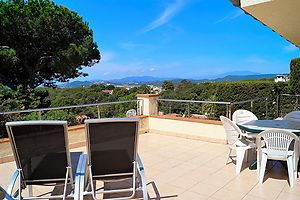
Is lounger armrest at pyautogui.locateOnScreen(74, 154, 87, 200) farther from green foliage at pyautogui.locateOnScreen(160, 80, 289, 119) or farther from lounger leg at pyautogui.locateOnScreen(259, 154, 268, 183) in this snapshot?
green foliage at pyautogui.locateOnScreen(160, 80, 289, 119)

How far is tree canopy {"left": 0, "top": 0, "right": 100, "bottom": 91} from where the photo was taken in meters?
11.0

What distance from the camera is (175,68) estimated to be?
34625 mm

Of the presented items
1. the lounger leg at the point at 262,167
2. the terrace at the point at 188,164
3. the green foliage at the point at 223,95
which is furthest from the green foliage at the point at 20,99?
the lounger leg at the point at 262,167

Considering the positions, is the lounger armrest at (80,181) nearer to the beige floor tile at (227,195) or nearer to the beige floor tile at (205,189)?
the beige floor tile at (205,189)

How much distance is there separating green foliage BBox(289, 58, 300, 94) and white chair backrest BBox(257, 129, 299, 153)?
764 cm

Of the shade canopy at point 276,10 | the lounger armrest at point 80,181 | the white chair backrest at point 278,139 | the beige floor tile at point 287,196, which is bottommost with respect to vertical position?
the beige floor tile at point 287,196

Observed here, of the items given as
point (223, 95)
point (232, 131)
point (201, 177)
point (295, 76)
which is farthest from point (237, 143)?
point (223, 95)

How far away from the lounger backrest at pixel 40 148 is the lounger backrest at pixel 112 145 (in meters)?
0.25

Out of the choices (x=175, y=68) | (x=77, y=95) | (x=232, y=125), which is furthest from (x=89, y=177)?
(x=175, y=68)

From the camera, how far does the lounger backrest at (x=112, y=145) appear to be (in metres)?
2.32

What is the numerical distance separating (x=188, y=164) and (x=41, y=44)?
1065 centimetres

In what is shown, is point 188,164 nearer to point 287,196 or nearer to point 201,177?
point 201,177

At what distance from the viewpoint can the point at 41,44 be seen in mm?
11969

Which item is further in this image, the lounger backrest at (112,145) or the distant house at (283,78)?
the distant house at (283,78)
